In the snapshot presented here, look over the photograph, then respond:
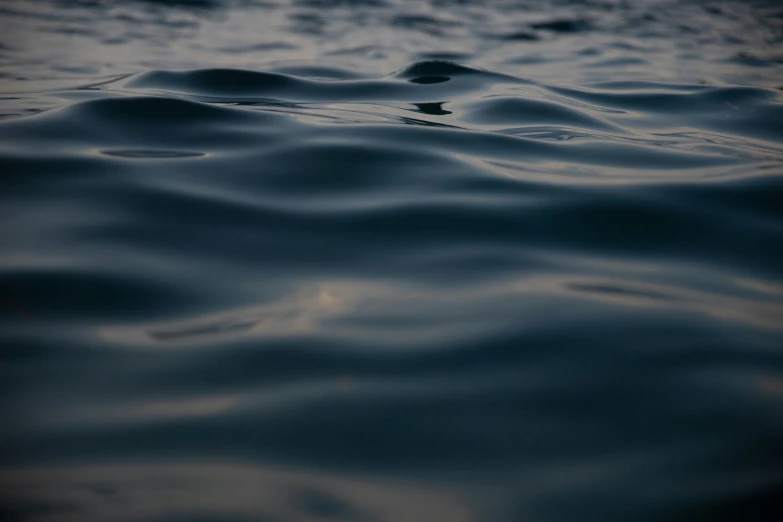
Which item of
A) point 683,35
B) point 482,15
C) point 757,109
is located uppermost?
point 482,15

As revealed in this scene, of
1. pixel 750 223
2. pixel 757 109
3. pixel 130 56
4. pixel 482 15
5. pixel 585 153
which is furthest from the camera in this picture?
pixel 482 15

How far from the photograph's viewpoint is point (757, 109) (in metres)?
3.79

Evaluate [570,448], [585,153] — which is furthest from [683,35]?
[570,448]

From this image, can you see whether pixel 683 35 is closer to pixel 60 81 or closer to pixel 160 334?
pixel 60 81

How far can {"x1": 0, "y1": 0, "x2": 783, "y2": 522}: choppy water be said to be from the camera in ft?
3.55

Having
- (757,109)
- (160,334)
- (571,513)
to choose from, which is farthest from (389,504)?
(757,109)

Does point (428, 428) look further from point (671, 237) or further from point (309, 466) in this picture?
point (671, 237)

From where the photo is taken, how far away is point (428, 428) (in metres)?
1.19

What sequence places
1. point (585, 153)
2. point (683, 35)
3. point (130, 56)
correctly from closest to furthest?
point (585, 153) < point (130, 56) < point (683, 35)

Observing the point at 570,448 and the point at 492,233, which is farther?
the point at 492,233

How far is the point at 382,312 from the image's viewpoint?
1.55 metres

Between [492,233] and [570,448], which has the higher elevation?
[492,233]

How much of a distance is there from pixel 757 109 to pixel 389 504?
11.7 ft

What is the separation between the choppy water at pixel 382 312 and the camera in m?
1.08
